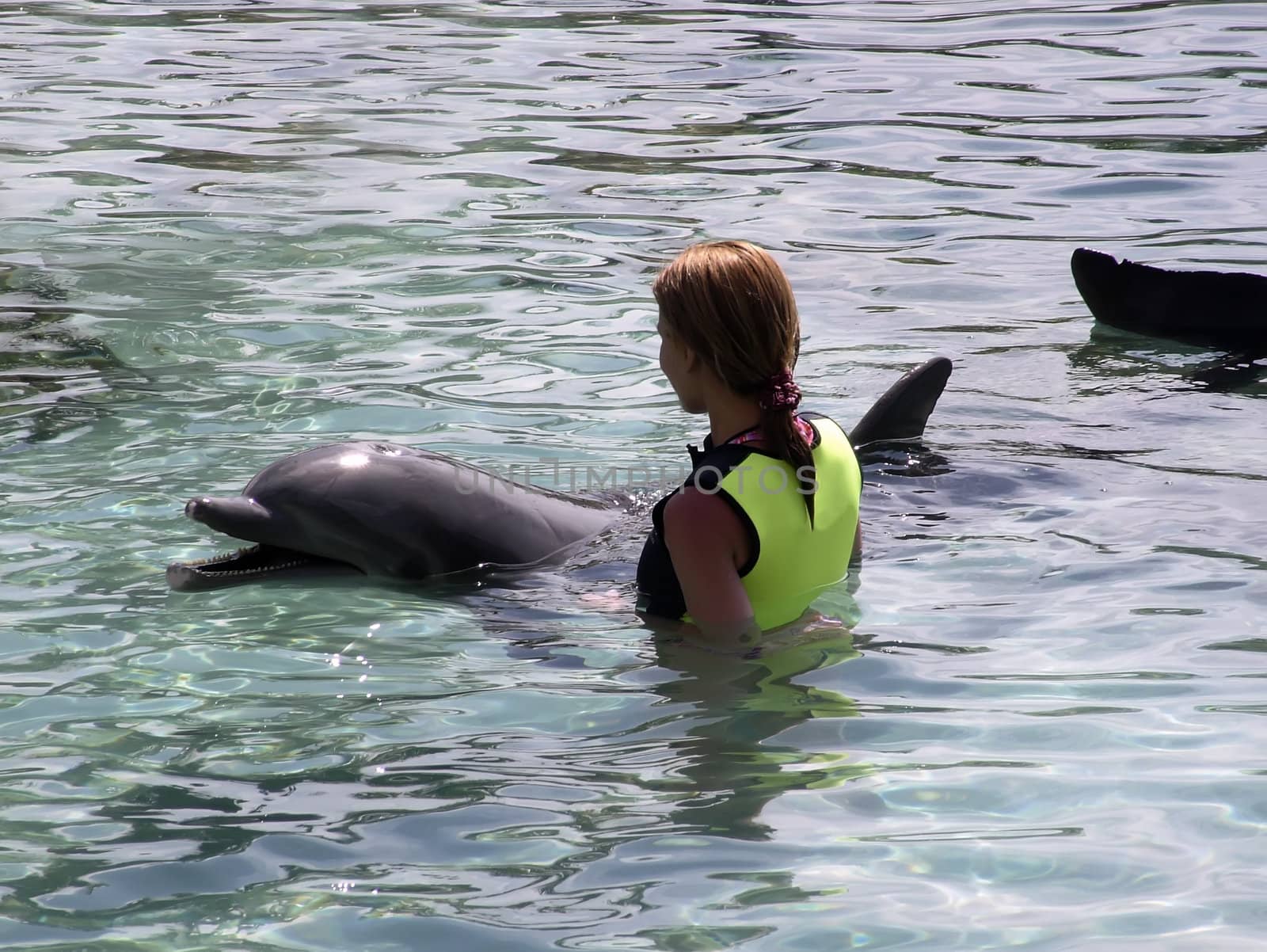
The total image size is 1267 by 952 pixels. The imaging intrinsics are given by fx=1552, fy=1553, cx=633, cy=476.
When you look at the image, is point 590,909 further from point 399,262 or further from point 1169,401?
point 399,262

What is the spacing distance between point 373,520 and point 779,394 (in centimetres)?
137

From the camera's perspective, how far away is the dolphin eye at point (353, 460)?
465cm

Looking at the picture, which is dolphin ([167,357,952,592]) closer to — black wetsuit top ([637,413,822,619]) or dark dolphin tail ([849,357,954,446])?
black wetsuit top ([637,413,822,619])

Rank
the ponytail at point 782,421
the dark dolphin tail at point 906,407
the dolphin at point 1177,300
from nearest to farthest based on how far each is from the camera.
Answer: the ponytail at point 782,421 < the dark dolphin tail at point 906,407 < the dolphin at point 1177,300

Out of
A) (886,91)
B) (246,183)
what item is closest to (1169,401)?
(246,183)

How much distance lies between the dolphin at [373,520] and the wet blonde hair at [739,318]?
3.49 feet

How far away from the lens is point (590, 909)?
2.89 m

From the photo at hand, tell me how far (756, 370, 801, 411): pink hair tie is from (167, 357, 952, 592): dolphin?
3.69 feet

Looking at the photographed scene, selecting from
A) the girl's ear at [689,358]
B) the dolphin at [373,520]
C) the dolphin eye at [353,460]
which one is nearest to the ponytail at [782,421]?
the girl's ear at [689,358]

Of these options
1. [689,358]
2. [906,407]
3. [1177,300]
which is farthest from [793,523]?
[1177,300]

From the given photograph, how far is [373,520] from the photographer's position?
15.1 feet

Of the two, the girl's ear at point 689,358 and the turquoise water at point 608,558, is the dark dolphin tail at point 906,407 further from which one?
the girl's ear at point 689,358

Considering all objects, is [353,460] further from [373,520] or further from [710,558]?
[710,558]

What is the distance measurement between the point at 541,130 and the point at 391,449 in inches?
312
